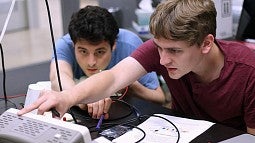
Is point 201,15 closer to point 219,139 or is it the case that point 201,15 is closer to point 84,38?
point 219,139

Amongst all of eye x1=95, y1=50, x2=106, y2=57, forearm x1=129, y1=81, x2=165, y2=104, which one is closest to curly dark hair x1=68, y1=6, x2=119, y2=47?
eye x1=95, y1=50, x2=106, y2=57

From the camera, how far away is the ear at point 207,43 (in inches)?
49.3

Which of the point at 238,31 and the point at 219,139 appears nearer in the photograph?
the point at 219,139

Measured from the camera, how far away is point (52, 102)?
3.46ft

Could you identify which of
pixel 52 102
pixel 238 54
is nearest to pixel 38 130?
pixel 52 102

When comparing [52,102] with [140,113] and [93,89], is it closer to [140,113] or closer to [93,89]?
[93,89]

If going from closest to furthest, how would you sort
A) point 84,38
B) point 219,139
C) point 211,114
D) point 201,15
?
point 219,139, point 201,15, point 211,114, point 84,38

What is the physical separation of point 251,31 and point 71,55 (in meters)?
1.26

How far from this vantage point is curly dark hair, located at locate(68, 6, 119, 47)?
1.63 metres

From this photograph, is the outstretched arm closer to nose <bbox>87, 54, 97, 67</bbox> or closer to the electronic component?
the electronic component

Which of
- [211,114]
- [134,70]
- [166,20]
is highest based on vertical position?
[166,20]

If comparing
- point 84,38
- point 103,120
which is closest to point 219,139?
point 103,120

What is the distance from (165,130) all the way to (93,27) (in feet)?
2.11

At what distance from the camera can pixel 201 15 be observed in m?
1.22
